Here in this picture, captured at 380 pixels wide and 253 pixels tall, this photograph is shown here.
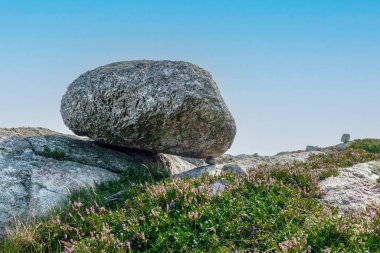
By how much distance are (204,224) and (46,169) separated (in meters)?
6.41

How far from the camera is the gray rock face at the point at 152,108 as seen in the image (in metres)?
13.3

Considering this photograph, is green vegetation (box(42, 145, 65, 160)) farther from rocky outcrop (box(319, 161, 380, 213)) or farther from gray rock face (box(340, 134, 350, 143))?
gray rock face (box(340, 134, 350, 143))

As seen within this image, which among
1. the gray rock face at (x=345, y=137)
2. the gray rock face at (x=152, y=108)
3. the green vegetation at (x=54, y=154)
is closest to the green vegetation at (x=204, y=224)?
the green vegetation at (x=54, y=154)

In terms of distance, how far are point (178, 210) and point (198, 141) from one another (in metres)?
5.31

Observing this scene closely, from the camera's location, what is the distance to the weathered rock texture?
1142 centimetres

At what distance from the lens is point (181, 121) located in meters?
13.6

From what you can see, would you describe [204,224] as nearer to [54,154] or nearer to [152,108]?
[152,108]

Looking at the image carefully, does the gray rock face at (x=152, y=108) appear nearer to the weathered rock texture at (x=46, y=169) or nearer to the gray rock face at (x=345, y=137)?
the weathered rock texture at (x=46, y=169)

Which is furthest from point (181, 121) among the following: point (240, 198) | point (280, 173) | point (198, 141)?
point (240, 198)

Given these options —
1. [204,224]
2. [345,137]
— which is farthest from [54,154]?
[345,137]

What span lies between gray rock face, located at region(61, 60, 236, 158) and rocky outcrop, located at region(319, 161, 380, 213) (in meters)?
4.02

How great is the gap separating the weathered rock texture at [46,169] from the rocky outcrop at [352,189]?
653cm

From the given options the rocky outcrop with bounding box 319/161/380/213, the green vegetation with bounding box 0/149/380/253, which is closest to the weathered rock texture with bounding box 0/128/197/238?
the green vegetation with bounding box 0/149/380/253

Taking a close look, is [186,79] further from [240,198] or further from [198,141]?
[240,198]
